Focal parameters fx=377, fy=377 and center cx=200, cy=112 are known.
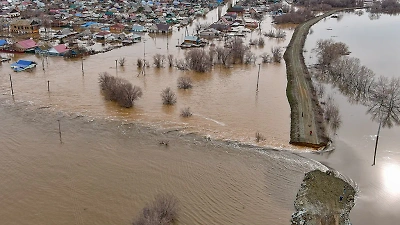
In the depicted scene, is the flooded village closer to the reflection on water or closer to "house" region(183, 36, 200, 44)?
the reflection on water

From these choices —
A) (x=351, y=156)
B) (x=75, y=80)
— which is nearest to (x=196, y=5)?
(x=75, y=80)

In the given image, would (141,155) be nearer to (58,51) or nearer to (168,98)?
(168,98)

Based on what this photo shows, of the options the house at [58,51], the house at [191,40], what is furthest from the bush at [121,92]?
the house at [191,40]

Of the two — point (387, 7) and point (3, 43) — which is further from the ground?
point (387, 7)

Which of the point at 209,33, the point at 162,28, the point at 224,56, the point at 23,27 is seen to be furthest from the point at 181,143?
the point at 23,27

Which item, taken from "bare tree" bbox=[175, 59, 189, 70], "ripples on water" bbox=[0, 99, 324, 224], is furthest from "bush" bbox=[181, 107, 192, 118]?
"bare tree" bbox=[175, 59, 189, 70]
